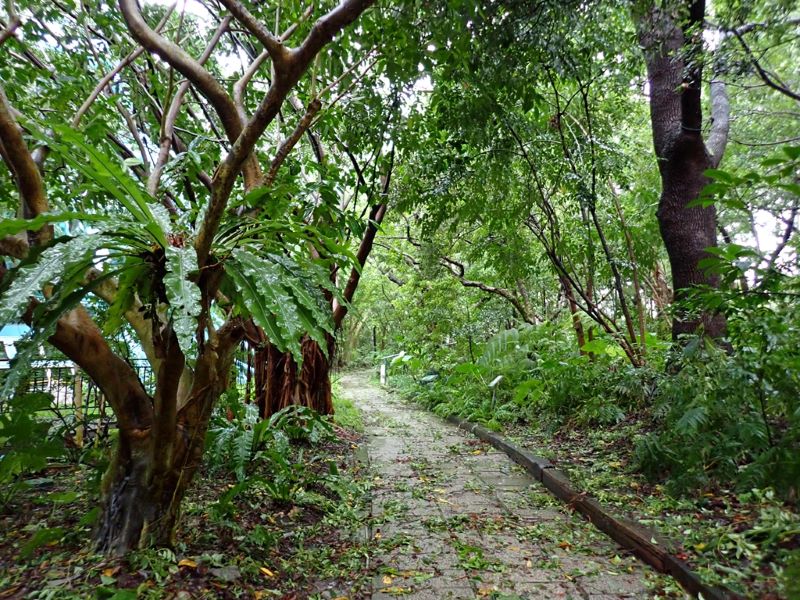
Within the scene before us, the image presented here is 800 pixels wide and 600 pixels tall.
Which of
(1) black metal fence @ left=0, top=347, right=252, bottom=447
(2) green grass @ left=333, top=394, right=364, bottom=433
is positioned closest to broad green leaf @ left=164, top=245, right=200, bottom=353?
(1) black metal fence @ left=0, top=347, right=252, bottom=447

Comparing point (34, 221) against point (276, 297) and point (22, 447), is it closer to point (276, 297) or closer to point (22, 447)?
point (276, 297)

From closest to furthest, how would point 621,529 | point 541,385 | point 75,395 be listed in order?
point 621,529
point 75,395
point 541,385

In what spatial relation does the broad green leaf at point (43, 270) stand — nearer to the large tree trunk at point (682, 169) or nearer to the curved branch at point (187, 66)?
the curved branch at point (187, 66)

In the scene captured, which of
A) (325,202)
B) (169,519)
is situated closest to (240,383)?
(325,202)

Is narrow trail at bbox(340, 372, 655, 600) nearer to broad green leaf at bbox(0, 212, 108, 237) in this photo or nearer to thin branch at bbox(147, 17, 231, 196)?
broad green leaf at bbox(0, 212, 108, 237)

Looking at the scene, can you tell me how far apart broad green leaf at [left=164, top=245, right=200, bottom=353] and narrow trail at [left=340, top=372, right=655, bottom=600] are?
180 cm

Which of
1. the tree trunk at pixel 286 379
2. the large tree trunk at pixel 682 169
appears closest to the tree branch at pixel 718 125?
the large tree trunk at pixel 682 169

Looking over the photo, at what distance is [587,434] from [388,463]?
220 cm

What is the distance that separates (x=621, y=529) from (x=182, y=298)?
2.97 metres

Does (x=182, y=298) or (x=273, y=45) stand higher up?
(x=273, y=45)

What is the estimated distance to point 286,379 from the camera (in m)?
5.89

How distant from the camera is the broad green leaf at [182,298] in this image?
1755 mm

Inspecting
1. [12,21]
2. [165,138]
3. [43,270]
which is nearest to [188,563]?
[43,270]

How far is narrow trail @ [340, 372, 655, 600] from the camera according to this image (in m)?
2.68
